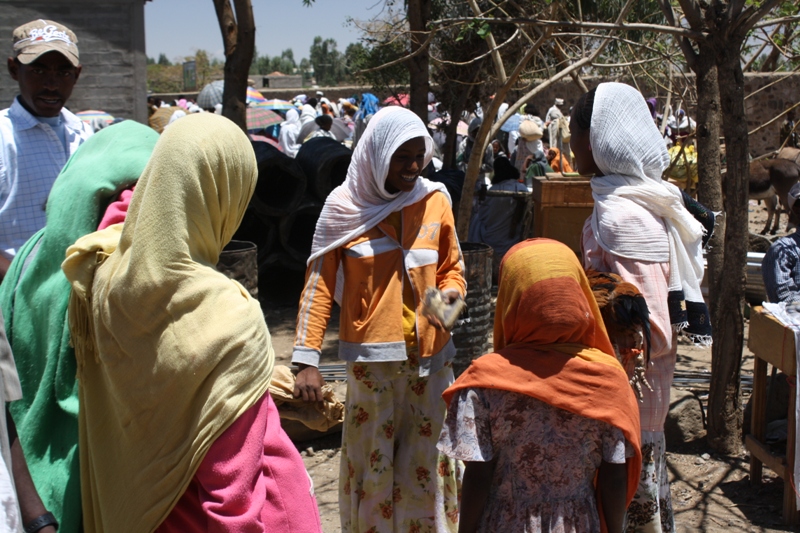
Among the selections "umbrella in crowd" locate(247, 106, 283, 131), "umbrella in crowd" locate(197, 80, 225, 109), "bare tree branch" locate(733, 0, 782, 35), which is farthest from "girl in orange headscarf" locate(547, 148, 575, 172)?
"bare tree branch" locate(733, 0, 782, 35)

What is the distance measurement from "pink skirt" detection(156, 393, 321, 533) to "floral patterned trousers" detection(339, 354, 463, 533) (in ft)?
4.26

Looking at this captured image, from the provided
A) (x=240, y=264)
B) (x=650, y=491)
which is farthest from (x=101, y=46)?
(x=650, y=491)

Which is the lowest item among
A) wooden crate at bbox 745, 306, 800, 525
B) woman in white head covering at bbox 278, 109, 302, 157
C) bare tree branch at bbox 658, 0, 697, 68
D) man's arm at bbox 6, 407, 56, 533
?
wooden crate at bbox 745, 306, 800, 525

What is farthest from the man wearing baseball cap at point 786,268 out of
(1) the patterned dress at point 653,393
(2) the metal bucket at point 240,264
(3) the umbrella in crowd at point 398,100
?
(3) the umbrella in crowd at point 398,100

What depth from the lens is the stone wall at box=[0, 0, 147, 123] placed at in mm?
10586

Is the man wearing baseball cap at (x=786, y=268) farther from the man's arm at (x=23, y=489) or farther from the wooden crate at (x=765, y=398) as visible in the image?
the man's arm at (x=23, y=489)

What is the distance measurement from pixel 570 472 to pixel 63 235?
148cm

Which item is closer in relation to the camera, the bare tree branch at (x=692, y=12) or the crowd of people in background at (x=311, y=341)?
the crowd of people in background at (x=311, y=341)

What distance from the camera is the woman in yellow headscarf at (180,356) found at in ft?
5.59

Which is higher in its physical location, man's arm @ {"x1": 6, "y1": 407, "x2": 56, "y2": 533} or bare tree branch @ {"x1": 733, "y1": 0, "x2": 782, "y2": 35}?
bare tree branch @ {"x1": 733, "y1": 0, "x2": 782, "y2": 35}

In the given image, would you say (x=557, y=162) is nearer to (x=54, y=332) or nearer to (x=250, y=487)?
(x=54, y=332)

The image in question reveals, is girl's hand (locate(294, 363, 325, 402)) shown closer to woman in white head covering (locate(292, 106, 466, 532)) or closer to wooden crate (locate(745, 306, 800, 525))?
woman in white head covering (locate(292, 106, 466, 532))

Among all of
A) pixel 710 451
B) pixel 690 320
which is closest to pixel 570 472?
pixel 690 320

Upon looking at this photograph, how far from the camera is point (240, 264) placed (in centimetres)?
595
